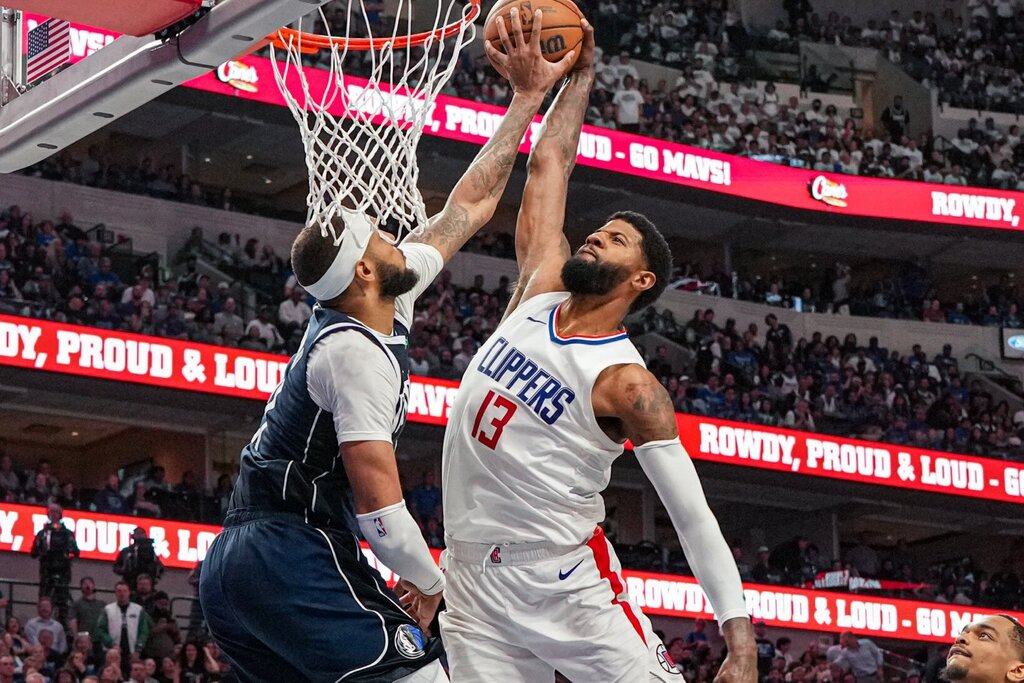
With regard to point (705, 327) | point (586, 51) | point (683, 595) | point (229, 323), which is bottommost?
point (683, 595)

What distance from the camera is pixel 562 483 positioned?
4910 mm

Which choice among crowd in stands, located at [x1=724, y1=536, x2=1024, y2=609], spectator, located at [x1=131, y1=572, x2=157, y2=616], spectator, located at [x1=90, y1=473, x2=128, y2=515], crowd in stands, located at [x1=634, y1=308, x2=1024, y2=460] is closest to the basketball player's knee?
spectator, located at [x1=131, y1=572, x2=157, y2=616]

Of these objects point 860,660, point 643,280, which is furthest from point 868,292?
point 643,280

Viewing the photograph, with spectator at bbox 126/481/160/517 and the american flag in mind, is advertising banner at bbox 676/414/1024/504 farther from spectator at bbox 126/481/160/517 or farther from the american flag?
the american flag

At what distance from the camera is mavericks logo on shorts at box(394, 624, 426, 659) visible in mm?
4516

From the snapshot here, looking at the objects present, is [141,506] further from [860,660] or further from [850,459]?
[850,459]

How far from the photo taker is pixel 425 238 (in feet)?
18.1

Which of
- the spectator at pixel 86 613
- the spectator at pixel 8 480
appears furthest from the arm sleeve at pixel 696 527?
the spectator at pixel 8 480

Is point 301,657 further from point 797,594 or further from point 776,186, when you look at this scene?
point 776,186

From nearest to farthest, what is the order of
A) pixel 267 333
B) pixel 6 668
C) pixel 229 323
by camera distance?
pixel 6 668, pixel 267 333, pixel 229 323

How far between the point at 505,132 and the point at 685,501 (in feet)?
6.52

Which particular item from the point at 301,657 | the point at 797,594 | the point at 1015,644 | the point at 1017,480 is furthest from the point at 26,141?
the point at 1017,480

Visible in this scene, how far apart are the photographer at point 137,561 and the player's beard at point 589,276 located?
412 inches

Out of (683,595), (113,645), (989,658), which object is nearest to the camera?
(989,658)
